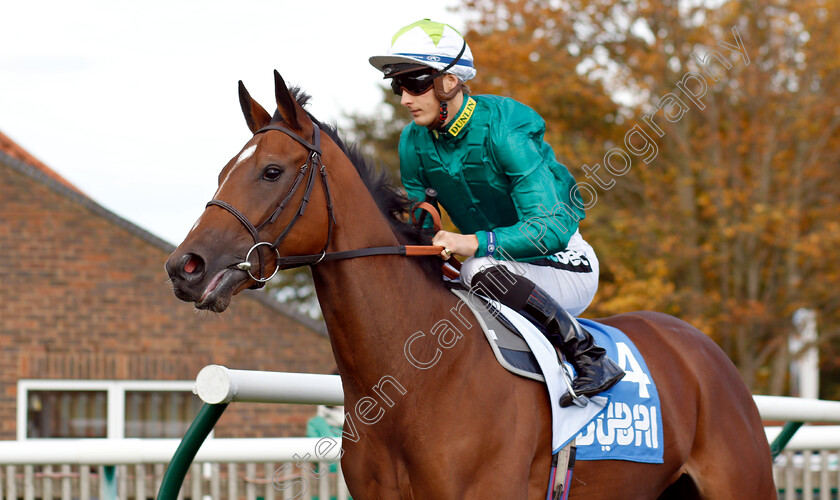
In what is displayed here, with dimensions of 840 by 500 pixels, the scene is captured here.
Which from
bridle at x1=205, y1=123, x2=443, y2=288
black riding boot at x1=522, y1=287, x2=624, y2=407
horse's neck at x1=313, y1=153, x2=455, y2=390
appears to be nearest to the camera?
bridle at x1=205, y1=123, x2=443, y2=288

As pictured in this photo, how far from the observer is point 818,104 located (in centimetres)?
1558

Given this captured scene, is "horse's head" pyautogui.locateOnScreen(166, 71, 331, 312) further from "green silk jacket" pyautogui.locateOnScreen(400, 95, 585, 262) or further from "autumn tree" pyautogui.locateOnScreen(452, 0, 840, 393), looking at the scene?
"autumn tree" pyautogui.locateOnScreen(452, 0, 840, 393)

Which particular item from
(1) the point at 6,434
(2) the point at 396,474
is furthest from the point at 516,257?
(1) the point at 6,434

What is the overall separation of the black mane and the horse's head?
19 cm

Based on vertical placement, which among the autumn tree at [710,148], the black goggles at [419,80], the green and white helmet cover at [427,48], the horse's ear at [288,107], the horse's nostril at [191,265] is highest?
the autumn tree at [710,148]

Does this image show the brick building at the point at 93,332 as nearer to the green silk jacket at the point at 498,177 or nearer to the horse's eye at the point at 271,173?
the green silk jacket at the point at 498,177

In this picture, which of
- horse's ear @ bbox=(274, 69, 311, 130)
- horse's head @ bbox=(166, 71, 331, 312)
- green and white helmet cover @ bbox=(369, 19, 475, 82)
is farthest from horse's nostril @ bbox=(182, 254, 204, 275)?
green and white helmet cover @ bbox=(369, 19, 475, 82)

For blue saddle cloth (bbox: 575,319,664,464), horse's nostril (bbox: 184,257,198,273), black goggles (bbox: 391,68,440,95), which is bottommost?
blue saddle cloth (bbox: 575,319,664,464)

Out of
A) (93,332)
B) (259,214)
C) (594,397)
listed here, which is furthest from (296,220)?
(93,332)

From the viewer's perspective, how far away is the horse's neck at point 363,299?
3244mm

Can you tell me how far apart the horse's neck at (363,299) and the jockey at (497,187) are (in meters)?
0.29

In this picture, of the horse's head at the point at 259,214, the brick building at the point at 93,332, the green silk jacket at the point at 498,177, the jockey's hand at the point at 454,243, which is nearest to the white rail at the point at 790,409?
the green silk jacket at the point at 498,177

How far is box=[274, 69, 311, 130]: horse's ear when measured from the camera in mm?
3162

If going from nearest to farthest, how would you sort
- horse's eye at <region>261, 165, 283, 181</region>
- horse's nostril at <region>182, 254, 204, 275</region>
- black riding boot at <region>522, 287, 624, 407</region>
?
horse's nostril at <region>182, 254, 204, 275</region>
horse's eye at <region>261, 165, 283, 181</region>
black riding boot at <region>522, 287, 624, 407</region>
